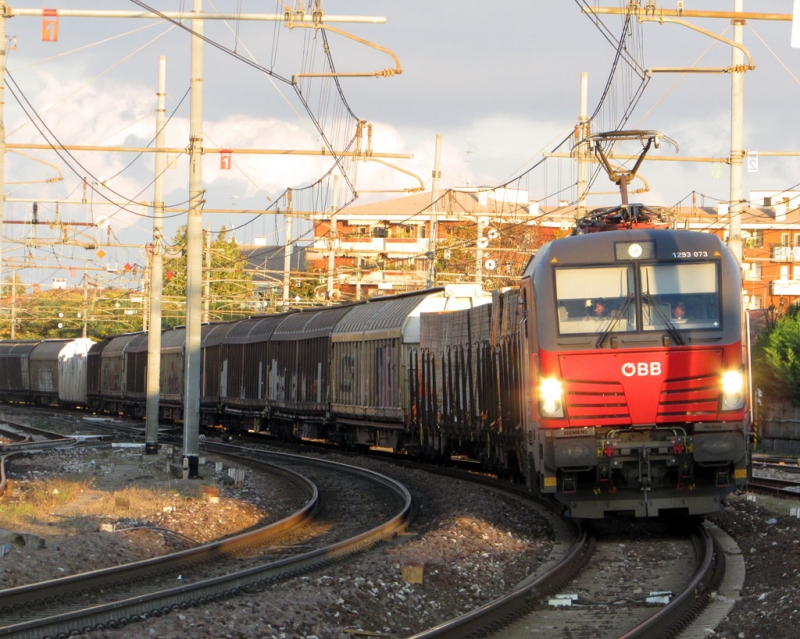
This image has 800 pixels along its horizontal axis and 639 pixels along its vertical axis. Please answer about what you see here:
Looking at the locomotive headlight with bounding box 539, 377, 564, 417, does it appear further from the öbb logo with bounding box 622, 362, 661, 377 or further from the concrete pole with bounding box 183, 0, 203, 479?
the concrete pole with bounding box 183, 0, 203, 479

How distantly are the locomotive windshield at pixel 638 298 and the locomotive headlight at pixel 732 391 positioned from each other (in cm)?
57

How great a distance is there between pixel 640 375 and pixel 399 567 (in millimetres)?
3383

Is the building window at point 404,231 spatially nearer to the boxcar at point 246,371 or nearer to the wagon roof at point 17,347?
the wagon roof at point 17,347

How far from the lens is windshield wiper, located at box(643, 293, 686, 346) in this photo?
1181cm

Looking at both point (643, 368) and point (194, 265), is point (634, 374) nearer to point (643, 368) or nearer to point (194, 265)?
point (643, 368)

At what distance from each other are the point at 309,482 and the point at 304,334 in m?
11.6

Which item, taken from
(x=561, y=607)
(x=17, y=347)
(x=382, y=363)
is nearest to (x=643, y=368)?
(x=561, y=607)

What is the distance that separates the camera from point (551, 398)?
11.7 m

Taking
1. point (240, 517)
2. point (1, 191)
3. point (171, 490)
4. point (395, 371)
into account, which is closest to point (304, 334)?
point (395, 371)

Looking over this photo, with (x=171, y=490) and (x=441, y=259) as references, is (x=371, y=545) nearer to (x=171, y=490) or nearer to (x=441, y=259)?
(x=171, y=490)

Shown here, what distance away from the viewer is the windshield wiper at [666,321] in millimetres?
11812

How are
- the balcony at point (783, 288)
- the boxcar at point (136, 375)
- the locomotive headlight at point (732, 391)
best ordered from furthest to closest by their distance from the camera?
the balcony at point (783, 288) → the boxcar at point (136, 375) → the locomotive headlight at point (732, 391)

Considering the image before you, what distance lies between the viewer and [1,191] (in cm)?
2139

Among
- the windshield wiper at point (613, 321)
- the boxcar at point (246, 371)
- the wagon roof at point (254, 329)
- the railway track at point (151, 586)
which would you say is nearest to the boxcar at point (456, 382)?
the railway track at point (151, 586)
